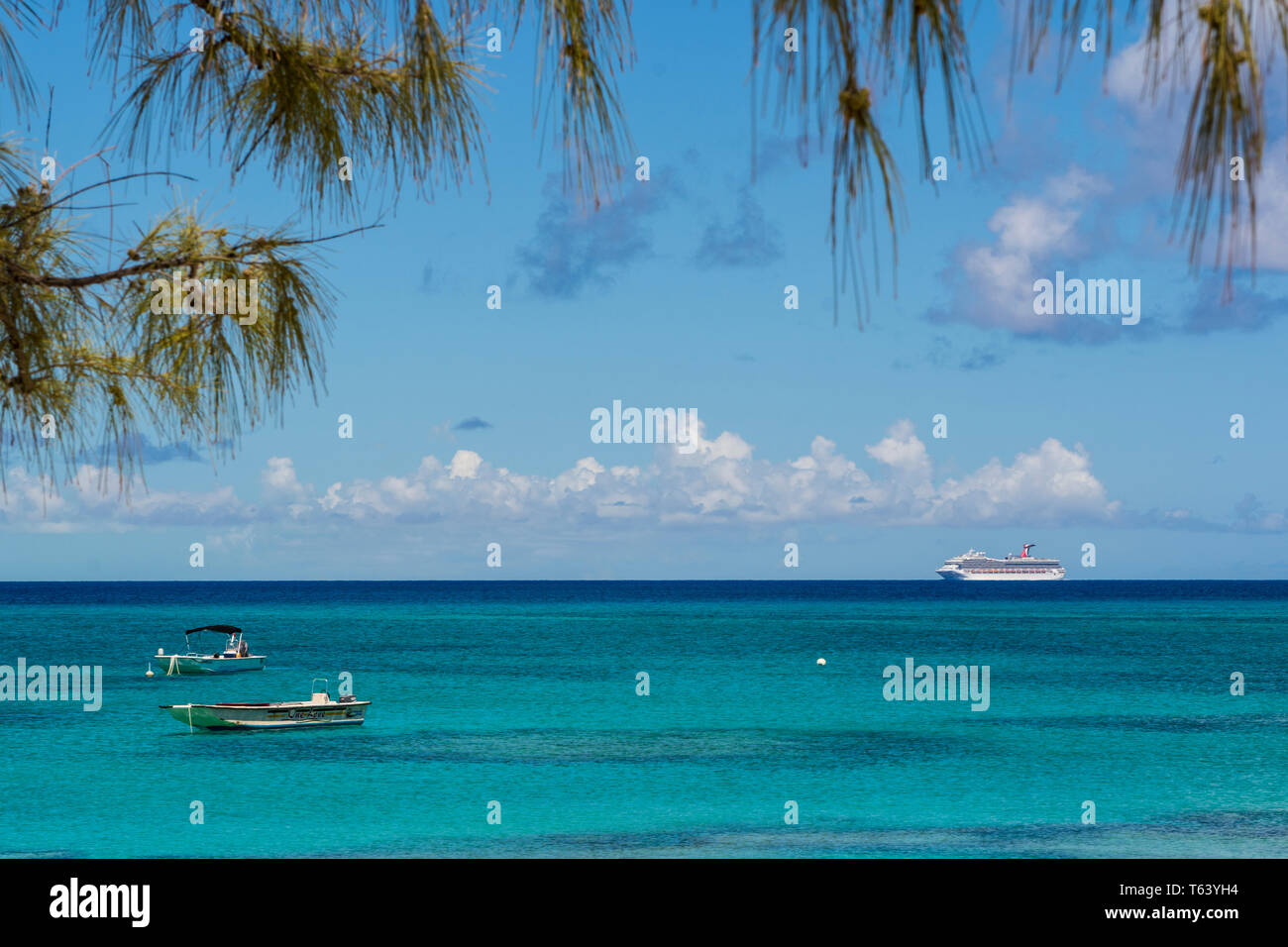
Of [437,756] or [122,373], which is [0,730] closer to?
[437,756]

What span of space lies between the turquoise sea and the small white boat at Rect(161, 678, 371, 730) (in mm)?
645

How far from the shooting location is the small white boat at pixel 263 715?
47.3 meters

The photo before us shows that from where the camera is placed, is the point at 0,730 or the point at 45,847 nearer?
the point at 45,847

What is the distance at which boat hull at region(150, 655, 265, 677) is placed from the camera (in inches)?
2891

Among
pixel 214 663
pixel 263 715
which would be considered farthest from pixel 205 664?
pixel 263 715

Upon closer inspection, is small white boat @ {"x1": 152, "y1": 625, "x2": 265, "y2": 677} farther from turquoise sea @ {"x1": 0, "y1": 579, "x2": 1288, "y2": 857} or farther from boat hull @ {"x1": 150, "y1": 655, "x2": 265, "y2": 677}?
turquoise sea @ {"x1": 0, "y1": 579, "x2": 1288, "y2": 857}

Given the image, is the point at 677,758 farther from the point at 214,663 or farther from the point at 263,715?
the point at 214,663

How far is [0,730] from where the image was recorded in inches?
1944

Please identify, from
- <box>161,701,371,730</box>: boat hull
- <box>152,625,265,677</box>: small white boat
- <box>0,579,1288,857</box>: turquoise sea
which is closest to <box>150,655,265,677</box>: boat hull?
<box>152,625,265,677</box>: small white boat

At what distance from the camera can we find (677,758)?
4297cm

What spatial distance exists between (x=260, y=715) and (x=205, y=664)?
30128 mm
